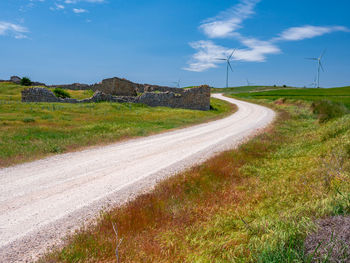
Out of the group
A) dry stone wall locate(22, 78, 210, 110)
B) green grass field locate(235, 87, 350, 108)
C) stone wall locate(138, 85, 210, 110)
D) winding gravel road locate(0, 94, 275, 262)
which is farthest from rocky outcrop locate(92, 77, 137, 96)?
green grass field locate(235, 87, 350, 108)

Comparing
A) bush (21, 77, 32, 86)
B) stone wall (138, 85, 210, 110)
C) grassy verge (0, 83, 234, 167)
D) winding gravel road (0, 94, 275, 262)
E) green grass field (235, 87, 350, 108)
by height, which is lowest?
winding gravel road (0, 94, 275, 262)

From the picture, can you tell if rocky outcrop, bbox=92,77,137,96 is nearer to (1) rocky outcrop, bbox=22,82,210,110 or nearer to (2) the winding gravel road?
(1) rocky outcrop, bbox=22,82,210,110

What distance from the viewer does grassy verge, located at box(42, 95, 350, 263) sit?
158 inches

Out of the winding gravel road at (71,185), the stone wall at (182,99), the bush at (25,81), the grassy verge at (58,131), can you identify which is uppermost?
the bush at (25,81)

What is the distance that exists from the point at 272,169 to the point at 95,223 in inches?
268

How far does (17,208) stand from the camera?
6414 mm

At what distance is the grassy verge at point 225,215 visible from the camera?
13.2ft

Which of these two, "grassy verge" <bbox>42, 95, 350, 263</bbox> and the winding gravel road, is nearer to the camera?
"grassy verge" <bbox>42, 95, 350, 263</bbox>

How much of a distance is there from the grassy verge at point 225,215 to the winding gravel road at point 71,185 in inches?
32.8

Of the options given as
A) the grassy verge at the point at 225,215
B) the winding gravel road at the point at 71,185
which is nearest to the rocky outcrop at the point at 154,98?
the winding gravel road at the point at 71,185

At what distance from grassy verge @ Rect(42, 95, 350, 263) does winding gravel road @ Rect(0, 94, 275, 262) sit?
0.83m

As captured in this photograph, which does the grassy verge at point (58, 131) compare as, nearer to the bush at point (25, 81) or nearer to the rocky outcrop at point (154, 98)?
the rocky outcrop at point (154, 98)

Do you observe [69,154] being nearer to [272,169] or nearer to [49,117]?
[272,169]

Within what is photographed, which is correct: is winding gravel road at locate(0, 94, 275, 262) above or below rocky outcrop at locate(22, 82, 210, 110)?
below
